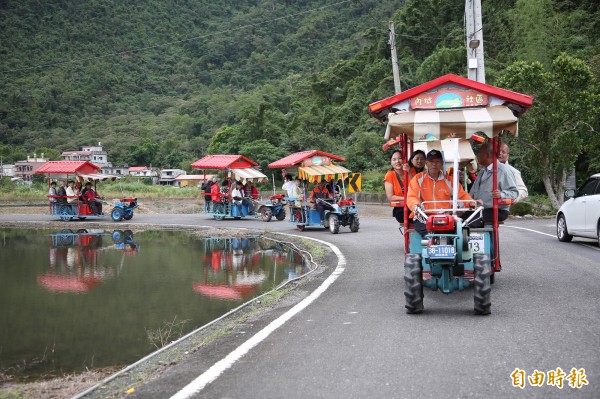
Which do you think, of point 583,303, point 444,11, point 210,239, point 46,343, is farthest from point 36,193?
point 583,303

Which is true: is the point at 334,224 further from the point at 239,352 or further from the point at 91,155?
the point at 91,155

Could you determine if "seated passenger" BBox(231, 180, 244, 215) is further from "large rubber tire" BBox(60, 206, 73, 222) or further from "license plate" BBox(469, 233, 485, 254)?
"license plate" BBox(469, 233, 485, 254)

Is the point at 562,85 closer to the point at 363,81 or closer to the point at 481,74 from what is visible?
the point at 481,74

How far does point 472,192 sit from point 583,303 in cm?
224

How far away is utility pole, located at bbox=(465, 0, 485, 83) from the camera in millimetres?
19097

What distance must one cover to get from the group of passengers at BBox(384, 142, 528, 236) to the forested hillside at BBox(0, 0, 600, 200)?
1734 cm

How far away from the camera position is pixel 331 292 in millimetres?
9703

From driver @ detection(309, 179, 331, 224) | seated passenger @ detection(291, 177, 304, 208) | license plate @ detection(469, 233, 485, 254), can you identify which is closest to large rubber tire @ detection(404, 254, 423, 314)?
license plate @ detection(469, 233, 485, 254)

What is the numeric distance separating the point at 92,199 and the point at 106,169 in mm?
60764

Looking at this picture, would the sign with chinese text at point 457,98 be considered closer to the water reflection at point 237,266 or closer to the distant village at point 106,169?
the water reflection at point 237,266

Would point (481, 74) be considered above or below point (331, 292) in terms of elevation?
above

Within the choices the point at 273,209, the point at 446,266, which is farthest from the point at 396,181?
the point at 273,209

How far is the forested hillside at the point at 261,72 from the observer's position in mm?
31484

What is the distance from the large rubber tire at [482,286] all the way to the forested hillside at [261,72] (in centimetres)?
2013
